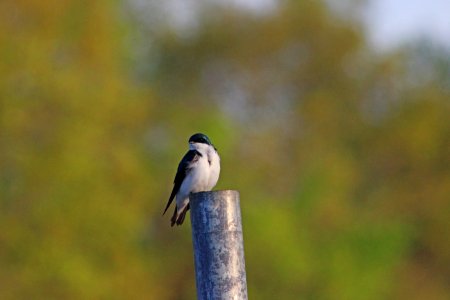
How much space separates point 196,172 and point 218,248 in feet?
12.0

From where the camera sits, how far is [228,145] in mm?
29344

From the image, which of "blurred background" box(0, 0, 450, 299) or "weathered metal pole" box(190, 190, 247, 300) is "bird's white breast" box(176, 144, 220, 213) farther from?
"blurred background" box(0, 0, 450, 299)

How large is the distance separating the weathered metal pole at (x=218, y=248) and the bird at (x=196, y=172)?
340 centimetres

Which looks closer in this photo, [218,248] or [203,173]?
[218,248]

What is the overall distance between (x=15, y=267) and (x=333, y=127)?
1690 cm

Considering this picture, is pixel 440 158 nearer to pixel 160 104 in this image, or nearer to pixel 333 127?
pixel 333 127

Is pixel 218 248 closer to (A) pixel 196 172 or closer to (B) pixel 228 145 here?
(A) pixel 196 172

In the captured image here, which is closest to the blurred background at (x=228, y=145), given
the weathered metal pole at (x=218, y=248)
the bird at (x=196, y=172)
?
the bird at (x=196, y=172)

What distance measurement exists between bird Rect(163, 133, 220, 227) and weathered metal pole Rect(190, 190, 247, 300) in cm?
340

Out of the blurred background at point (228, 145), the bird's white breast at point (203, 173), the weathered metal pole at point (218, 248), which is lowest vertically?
the weathered metal pole at point (218, 248)

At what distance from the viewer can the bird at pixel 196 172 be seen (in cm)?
905

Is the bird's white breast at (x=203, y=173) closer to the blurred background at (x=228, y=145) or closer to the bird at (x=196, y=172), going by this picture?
the bird at (x=196, y=172)

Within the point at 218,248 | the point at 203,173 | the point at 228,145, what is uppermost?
the point at 228,145

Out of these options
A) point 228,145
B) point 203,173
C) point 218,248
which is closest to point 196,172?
point 203,173
